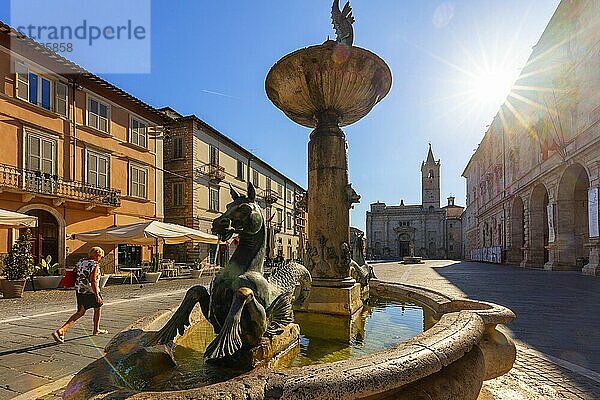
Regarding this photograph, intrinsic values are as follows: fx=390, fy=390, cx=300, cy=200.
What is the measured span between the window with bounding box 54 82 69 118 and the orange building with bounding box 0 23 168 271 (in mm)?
42

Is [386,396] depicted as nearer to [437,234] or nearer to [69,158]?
[69,158]

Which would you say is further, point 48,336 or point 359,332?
point 48,336

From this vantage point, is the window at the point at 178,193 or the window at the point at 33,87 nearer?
the window at the point at 33,87

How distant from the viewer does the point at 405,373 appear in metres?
1.88

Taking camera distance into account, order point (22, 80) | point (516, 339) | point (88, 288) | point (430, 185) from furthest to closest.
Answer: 1. point (430, 185)
2. point (22, 80)
3. point (88, 288)
4. point (516, 339)

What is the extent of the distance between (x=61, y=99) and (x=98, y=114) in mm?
2145

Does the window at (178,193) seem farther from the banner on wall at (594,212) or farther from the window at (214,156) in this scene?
the banner on wall at (594,212)

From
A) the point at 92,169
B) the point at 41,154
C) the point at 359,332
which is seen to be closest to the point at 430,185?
the point at 92,169

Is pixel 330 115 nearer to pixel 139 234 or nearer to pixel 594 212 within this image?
pixel 139 234

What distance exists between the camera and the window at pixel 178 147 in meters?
27.5

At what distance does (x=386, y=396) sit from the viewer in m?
1.94

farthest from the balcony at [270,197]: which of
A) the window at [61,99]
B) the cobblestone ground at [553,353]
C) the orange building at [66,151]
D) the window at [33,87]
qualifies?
the cobblestone ground at [553,353]

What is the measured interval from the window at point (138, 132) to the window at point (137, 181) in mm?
1479

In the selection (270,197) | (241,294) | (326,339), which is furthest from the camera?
(270,197)
